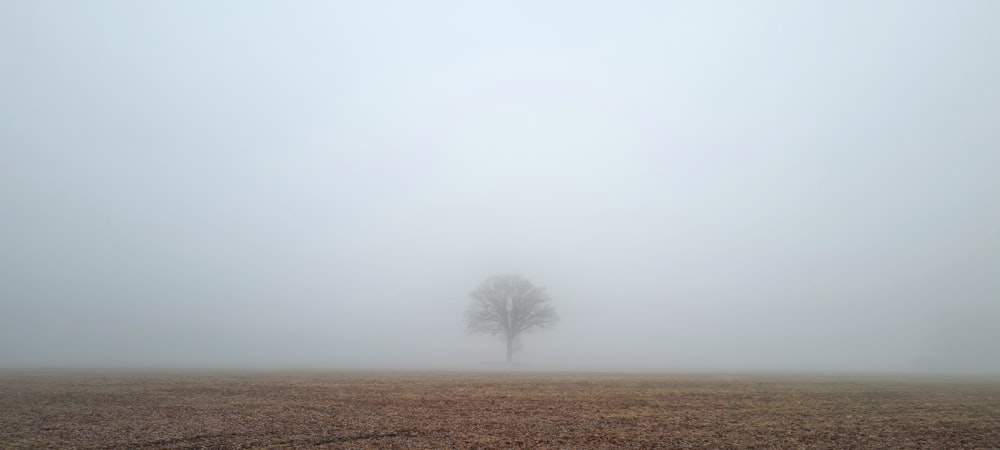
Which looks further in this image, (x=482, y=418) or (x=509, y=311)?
(x=509, y=311)

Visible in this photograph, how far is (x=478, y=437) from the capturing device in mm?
12008

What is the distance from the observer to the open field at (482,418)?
11.6m

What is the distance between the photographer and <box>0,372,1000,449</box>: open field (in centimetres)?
1160

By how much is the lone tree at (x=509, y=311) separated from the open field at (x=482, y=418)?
154ft

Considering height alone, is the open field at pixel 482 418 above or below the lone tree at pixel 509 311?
below

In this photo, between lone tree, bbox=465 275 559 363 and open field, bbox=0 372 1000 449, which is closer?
open field, bbox=0 372 1000 449

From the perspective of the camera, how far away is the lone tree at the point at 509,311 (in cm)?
7019

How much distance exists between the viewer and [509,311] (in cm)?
7081

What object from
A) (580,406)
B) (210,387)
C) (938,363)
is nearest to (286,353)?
(210,387)

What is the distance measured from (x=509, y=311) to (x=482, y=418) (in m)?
56.3

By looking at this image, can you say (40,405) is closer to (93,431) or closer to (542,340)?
(93,431)

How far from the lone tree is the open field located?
154 feet

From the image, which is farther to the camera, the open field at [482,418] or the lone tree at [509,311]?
the lone tree at [509,311]

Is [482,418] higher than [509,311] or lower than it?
lower
